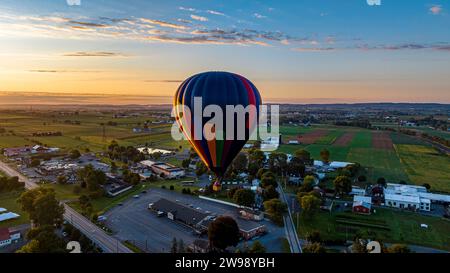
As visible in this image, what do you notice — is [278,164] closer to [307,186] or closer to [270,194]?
[307,186]

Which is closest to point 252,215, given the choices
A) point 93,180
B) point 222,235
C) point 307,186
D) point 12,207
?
point 222,235

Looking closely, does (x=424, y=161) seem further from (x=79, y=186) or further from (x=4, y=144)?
(x=4, y=144)

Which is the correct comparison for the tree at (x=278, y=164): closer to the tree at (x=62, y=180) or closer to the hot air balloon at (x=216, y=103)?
the hot air balloon at (x=216, y=103)

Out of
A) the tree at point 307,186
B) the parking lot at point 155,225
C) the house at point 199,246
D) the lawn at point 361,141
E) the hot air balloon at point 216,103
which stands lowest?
the parking lot at point 155,225

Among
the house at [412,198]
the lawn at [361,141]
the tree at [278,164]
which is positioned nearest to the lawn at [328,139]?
the lawn at [361,141]

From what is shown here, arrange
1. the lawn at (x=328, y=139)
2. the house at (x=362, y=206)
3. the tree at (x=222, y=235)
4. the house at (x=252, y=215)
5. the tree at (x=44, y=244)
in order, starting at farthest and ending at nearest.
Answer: the lawn at (x=328, y=139) < the house at (x=362, y=206) < the house at (x=252, y=215) < the tree at (x=222, y=235) < the tree at (x=44, y=244)

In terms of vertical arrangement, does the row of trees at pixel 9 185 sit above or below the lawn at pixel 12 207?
above

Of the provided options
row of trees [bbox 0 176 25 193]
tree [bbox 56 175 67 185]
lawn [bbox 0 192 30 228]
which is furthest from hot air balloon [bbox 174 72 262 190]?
row of trees [bbox 0 176 25 193]
